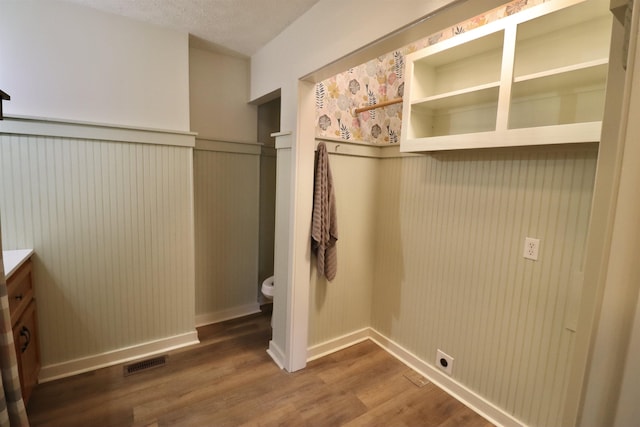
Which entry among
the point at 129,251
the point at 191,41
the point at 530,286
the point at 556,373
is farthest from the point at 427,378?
the point at 191,41

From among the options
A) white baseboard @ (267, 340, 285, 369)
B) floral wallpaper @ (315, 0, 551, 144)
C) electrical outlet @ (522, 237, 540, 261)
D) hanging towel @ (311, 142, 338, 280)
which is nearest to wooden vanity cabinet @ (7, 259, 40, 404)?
white baseboard @ (267, 340, 285, 369)

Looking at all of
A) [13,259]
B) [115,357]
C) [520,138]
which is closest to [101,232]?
[13,259]

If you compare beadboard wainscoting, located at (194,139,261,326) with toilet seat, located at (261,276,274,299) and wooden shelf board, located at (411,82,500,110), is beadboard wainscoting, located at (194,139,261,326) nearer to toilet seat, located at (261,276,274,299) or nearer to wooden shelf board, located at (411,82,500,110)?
toilet seat, located at (261,276,274,299)

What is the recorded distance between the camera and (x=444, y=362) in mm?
2109

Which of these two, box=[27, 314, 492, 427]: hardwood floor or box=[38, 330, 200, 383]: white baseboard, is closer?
box=[27, 314, 492, 427]: hardwood floor

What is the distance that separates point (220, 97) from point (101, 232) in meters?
1.52

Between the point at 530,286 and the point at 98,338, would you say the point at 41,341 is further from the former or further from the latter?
the point at 530,286

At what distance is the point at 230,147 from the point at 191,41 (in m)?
0.90

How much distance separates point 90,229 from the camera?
209 cm

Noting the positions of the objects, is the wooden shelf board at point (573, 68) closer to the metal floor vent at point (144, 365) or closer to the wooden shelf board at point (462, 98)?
the wooden shelf board at point (462, 98)

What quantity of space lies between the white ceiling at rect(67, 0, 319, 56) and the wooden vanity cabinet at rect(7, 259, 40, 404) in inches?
69.6

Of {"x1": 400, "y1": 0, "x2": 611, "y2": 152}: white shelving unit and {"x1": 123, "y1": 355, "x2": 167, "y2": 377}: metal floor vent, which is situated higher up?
{"x1": 400, "y1": 0, "x2": 611, "y2": 152}: white shelving unit

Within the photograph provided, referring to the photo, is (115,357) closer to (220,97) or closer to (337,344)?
(337,344)

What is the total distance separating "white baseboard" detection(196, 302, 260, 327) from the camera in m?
2.87
